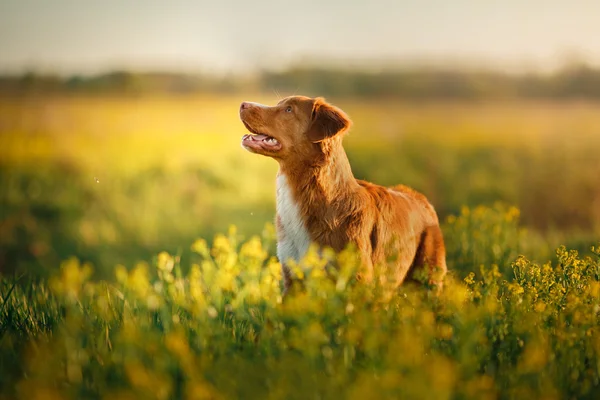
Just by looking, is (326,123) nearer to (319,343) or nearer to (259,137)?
(259,137)

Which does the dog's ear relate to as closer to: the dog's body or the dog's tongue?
the dog's body

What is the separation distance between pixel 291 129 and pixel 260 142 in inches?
8.6

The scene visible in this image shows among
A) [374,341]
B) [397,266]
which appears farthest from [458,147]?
[374,341]

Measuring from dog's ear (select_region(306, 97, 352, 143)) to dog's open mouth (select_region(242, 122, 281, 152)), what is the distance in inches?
8.5

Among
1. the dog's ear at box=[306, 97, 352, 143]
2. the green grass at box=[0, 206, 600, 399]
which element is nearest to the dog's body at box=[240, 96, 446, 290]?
the dog's ear at box=[306, 97, 352, 143]

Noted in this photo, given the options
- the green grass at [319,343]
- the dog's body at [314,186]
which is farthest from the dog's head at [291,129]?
the green grass at [319,343]

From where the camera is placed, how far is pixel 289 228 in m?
4.47

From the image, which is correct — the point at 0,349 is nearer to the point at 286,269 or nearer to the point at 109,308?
the point at 109,308

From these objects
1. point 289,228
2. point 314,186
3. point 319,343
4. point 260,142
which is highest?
point 260,142

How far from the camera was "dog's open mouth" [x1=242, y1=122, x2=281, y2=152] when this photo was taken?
14.4 feet

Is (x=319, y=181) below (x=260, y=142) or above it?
below

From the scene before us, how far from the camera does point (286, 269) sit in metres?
4.44

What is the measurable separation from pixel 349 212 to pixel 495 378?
55.3 inches

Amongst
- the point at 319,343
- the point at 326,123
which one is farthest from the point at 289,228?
the point at 319,343
